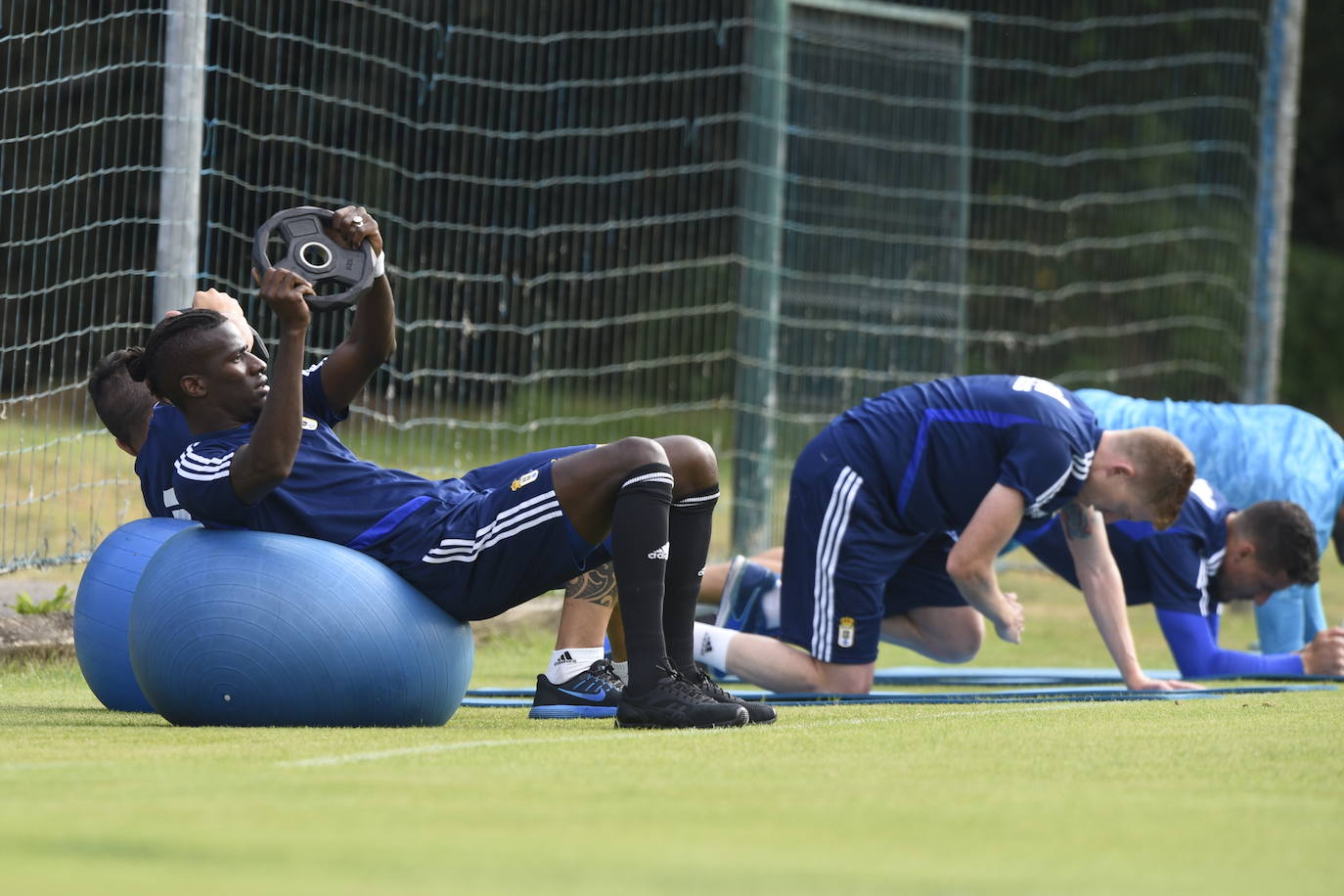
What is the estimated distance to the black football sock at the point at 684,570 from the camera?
5.23 m

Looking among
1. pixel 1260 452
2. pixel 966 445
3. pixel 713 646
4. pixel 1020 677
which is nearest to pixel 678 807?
pixel 966 445

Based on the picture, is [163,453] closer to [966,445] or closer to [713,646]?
[713,646]

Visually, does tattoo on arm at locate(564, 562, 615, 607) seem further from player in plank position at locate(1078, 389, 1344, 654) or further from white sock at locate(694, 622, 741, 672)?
player in plank position at locate(1078, 389, 1344, 654)

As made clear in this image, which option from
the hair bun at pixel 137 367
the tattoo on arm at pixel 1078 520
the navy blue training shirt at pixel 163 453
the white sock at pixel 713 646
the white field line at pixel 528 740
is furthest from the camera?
the white sock at pixel 713 646

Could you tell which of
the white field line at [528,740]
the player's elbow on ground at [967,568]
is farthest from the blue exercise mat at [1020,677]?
the white field line at [528,740]

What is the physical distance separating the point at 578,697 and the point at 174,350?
1.53m

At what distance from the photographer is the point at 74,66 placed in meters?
7.45

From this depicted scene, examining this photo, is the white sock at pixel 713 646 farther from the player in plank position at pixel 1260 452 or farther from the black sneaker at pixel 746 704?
the player in plank position at pixel 1260 452

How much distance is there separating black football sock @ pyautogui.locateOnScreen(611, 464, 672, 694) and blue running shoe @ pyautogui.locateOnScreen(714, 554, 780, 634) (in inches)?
98.1

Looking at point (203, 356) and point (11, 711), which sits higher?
point (203, 356)

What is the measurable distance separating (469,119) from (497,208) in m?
0.48

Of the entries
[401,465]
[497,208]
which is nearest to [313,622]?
[401,465]

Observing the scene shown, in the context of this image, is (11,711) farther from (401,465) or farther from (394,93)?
(394,93)

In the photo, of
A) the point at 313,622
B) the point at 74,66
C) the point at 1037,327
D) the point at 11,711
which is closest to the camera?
the point at 313,622
